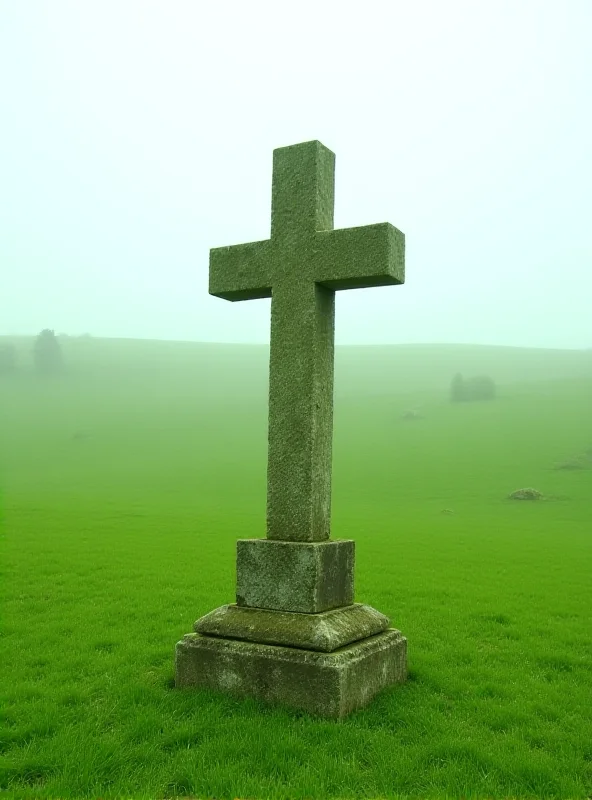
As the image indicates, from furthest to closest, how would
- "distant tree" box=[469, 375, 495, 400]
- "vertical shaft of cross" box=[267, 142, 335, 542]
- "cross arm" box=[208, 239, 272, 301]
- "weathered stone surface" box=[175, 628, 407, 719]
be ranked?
"distant tree" box=[469, 375, 495, 400] → "cross arm" box=[208, 239, 272, 301] → "vertical shaft of cross" box=[267, 142, 335, 542] → "weathered stone surface" box=[175, 628, 407, 719]

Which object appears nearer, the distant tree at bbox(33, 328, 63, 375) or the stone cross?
the stone cross

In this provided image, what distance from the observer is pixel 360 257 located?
20.7 ft

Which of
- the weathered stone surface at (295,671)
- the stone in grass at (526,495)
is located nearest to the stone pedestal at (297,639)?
the weathered stone surface at (295,671)

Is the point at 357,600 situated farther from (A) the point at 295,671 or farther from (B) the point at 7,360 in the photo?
(B) the point at 7,360

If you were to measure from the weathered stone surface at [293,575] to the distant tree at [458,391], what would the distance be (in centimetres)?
6714

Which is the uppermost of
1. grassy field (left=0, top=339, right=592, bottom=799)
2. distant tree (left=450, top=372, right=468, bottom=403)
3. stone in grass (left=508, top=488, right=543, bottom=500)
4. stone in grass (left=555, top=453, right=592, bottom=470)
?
distant tree (left=450, top=372, right=468, bottom=403)

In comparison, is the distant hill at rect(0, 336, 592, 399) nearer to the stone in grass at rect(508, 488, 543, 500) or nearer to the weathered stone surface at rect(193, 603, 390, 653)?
the stone in grass at rect(508, 488, 543, 500)

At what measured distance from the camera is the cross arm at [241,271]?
684cm

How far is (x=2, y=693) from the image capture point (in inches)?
238

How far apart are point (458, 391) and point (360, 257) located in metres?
68.9

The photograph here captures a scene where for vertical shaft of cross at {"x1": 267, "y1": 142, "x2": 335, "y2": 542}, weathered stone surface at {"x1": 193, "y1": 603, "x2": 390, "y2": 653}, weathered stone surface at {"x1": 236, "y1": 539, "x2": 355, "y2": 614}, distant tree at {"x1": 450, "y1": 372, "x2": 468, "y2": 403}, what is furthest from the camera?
distant tree at {"x1": 450, "y1": 372, "x2": 468, "y2": 403}

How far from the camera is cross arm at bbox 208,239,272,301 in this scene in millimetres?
6836

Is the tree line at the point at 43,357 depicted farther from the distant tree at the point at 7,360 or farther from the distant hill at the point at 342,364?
the distant hill at the point at 342,364

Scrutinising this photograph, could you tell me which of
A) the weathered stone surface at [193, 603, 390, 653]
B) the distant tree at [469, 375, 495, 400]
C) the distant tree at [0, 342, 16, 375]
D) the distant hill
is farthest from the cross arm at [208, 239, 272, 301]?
the distant tree at [0, 342, 16, 375]
